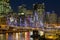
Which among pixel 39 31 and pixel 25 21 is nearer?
pixel 39 31

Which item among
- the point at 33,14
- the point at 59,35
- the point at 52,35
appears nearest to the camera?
the point at 52,35

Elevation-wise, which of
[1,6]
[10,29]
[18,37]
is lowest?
[18,37]

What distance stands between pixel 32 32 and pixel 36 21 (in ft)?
3.50

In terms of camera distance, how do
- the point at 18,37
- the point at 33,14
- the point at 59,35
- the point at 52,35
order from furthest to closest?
the point at 33,14 < the point at 18,37 < the point at 59,35 < the point at 52,35

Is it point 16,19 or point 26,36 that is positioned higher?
point 16,19

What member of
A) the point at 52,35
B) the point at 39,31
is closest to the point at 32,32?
the point at 39,31

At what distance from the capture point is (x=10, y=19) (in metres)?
3.55

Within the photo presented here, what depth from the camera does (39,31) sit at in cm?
336

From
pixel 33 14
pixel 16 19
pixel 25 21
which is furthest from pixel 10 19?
pixel 33 14

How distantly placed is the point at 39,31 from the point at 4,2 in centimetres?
101

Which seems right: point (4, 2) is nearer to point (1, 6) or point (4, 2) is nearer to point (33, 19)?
point (1, 6)

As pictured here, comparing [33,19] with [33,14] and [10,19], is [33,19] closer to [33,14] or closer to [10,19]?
[33,14]

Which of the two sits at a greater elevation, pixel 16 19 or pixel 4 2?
pixel 4 2

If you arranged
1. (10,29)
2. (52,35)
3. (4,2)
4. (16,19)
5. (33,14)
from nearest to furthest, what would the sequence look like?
(10,29), (52,35), (4,2), (16,19), (33,14)
